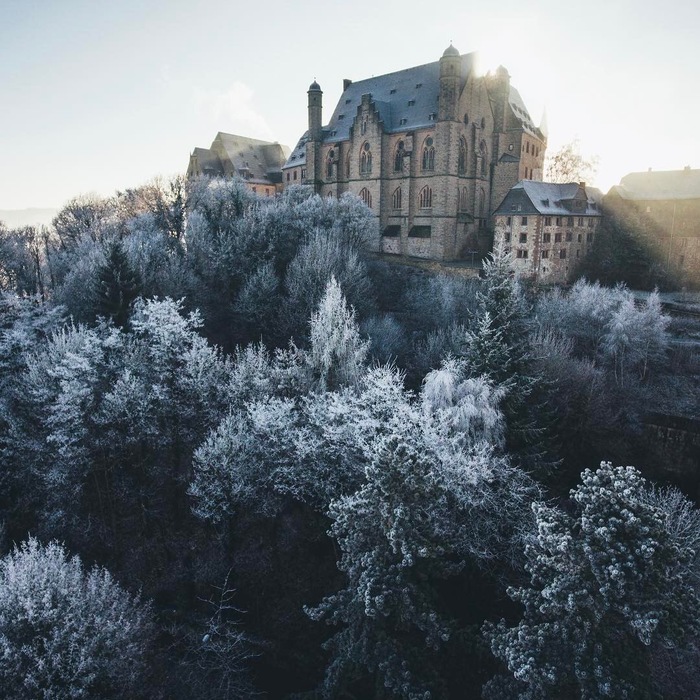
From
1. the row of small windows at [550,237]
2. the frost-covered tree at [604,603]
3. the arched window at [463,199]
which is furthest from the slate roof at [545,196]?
the frost-covered tree at [604,603]

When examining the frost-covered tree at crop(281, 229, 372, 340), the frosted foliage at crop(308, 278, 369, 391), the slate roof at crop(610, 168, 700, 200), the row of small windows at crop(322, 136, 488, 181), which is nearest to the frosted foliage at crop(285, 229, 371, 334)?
the frost-covered tree at crop(281, 229, 372, 340)

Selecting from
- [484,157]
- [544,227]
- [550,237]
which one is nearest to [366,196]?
[484,157]

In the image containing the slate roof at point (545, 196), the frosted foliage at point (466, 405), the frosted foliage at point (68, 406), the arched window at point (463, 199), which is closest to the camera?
the frosted foliage at point (466, 405)

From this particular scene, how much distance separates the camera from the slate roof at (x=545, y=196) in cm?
4456

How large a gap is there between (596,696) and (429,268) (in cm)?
3740

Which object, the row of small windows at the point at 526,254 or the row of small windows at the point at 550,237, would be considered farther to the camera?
the row of small windows at the point at 526,254

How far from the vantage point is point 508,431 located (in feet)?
72.1

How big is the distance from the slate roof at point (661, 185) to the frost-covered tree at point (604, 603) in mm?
46124

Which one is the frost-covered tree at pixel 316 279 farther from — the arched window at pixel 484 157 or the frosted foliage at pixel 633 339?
the arched window at pixel 484 157

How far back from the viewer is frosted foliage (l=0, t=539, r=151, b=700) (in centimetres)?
1222

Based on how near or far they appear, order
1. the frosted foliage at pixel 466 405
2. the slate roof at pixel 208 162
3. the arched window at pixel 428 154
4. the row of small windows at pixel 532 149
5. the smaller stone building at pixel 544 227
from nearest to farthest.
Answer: the frosted foliage at pixel 466 405 → the smaller stone building at pixel 544 227 → the arched window at pixel 428 154 → the row of small windows at pixel 532 149 → the slate roof at pixel 208 162

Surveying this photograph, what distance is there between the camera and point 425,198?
4962 cm

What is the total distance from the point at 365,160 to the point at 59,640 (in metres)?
49.0

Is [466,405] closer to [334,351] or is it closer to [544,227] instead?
[334,351]
